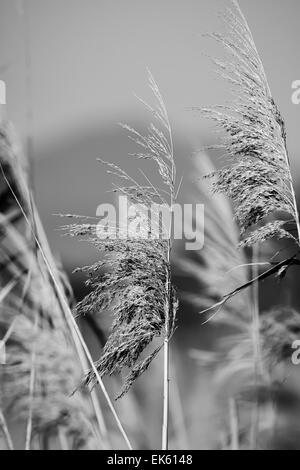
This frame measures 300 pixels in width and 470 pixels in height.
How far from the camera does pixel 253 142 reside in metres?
2.58

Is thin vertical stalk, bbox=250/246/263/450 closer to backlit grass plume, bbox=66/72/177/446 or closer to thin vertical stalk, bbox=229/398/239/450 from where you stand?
thin vertical stalk, bbox=229/398/239/450

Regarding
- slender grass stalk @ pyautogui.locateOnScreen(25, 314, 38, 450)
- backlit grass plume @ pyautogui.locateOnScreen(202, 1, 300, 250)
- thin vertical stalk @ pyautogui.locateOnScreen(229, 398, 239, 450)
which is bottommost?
thin vertical stalk @ pyautogui.locateOnScreen(229, 398, 239, 450)

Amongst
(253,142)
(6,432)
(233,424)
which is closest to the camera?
(253,142)

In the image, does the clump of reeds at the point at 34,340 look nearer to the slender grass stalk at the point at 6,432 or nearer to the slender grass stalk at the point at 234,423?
the slender grass stalk at the point at 6,432

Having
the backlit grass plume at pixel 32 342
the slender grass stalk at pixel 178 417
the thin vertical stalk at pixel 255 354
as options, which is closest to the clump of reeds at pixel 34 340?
the backlit grass plume at pixel 32 342

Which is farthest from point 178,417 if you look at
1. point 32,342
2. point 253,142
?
point 253,142

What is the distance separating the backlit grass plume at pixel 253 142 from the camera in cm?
255

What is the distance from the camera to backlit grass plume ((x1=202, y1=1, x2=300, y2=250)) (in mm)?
2547

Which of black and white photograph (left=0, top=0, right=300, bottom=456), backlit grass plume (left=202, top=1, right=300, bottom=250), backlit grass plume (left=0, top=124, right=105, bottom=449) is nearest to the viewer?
backlit grass plume (left=202, top=1, right=300, bottom=250)

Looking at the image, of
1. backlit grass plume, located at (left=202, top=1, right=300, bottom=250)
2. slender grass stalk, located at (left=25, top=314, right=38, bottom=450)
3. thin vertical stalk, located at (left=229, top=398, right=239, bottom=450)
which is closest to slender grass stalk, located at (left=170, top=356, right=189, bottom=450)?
thin vertical stalk, located at (left=229, top=398, right=239, bottom=450)

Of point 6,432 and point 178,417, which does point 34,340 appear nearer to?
point 6,432

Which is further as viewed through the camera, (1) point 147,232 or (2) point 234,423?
(2) point 234,423
